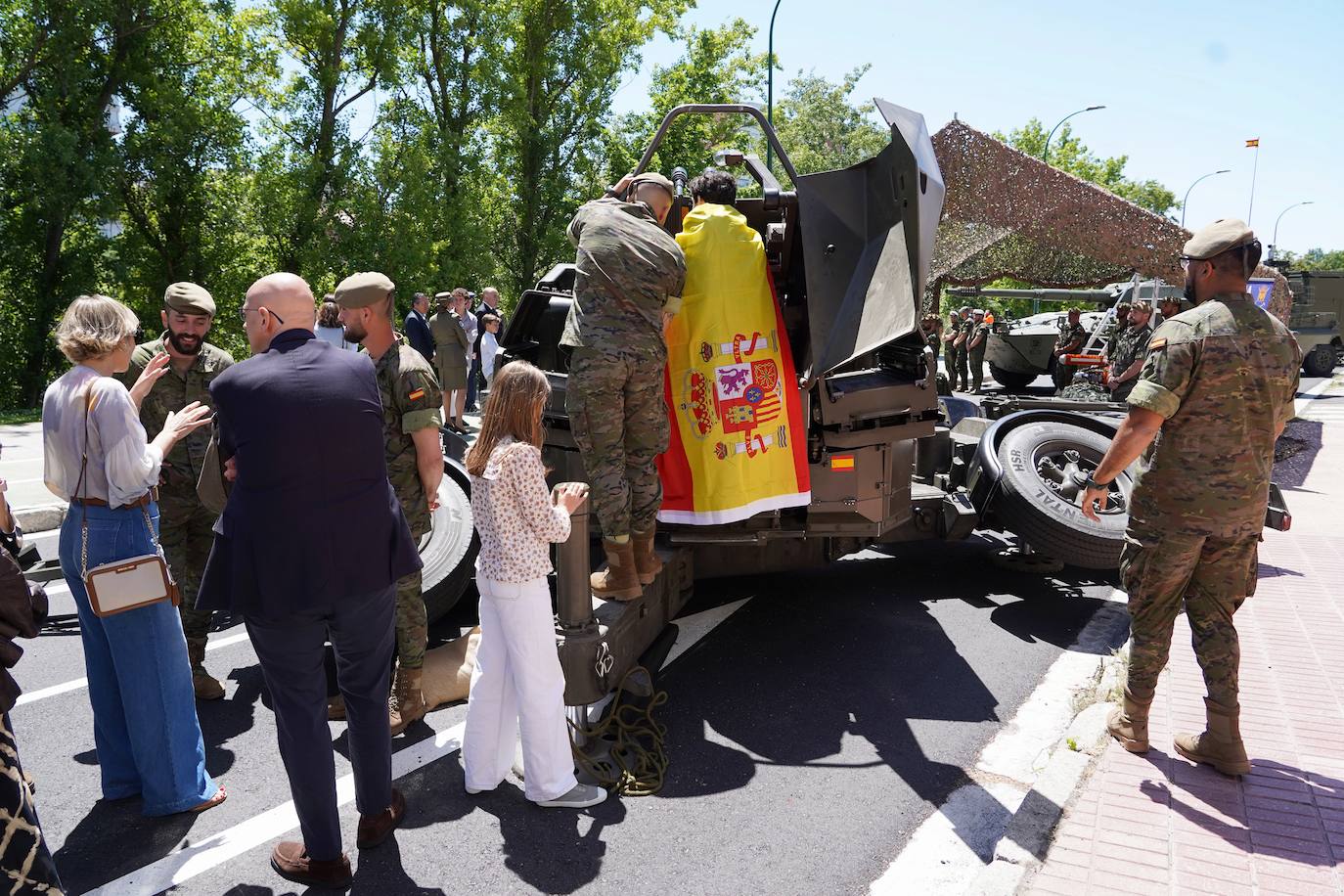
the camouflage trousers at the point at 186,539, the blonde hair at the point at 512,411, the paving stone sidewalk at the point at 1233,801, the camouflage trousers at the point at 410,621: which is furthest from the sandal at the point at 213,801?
the paving stone sidewalk at the point at 1233,801

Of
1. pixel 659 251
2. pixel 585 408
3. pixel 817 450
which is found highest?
pixel 659 251

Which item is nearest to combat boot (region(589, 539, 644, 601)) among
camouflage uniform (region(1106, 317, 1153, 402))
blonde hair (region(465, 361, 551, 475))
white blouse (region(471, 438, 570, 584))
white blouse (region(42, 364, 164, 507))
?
white blouse (region(471, 438, 570, 584))

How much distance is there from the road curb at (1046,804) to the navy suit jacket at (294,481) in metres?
2.27

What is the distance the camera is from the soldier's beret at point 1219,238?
3477mm

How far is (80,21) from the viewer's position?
55.0 ft

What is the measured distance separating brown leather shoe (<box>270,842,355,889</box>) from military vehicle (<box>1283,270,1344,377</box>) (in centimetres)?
2585

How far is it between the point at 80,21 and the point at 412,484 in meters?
18.1

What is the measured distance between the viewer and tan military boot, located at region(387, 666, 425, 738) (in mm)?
4117

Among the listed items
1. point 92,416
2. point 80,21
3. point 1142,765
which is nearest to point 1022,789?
point 1142,765

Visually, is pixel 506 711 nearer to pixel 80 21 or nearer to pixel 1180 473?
pixel 1180 473

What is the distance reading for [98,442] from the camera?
10.6ft

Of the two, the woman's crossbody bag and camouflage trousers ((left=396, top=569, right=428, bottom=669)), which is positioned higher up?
the woman's crossbody bag

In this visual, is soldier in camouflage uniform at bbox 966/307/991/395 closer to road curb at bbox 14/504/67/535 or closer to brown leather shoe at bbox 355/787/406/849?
road curb at bbox 14/504/67/535

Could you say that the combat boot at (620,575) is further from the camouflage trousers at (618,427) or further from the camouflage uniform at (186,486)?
the camouflage uniform at (186,486)
